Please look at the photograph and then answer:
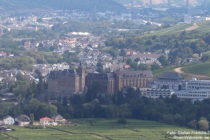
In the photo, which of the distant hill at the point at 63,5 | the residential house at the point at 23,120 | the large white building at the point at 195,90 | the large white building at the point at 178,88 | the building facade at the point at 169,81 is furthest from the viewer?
the distant hill at the point at 63,5

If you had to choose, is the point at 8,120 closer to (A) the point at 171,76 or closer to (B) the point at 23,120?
(B) the point at 23,120

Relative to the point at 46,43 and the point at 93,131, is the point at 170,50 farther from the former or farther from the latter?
the point at 93,131

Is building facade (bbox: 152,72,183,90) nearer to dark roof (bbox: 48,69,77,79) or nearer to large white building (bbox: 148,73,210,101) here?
large white building (bbox: 148,73,210,101)

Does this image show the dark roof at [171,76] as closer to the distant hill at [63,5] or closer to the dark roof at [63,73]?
the dark roof at [63,73]

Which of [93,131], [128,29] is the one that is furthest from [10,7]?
[93,131]

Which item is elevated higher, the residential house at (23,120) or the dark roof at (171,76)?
the dark roof at (171,76)

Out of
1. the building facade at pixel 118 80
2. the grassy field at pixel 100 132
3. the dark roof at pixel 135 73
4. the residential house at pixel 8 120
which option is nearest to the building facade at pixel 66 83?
the building facade at pixel 118 80

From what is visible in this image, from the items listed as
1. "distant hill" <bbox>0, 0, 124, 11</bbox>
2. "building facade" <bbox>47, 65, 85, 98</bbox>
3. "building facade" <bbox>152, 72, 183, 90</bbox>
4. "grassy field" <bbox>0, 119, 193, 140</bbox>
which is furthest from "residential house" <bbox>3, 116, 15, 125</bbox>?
"distant hill" <bbox>0, 0, 124, 11</bbox>
